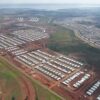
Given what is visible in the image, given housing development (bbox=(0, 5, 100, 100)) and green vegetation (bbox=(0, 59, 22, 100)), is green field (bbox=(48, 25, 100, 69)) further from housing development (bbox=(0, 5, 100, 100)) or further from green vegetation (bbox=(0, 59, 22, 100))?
green vegetation (bbox=(0, 59, 22, 100))

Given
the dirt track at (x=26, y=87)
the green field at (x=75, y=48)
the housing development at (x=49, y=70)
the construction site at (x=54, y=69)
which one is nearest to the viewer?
the dirt track at (x=26, y=87)

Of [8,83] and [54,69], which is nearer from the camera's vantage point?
[8,83]

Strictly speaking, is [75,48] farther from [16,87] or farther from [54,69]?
[16,87]

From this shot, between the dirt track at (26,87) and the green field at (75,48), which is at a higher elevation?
the green field at (75,48)

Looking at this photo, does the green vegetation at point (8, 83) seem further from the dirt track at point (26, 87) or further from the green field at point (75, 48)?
the green field at point (75, 48)

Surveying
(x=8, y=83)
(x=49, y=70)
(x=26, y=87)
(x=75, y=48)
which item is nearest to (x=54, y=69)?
(x=49, y=70)

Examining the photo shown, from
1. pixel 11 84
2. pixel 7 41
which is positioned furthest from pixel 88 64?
pixel 7 41

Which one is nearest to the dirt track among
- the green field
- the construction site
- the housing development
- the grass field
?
the housing development

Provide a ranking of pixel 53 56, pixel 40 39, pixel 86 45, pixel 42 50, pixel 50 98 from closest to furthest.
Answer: pixel 50 98 → pixel 53 56 → pixel 42 50 → pixel 86 45 → pixel 40 39

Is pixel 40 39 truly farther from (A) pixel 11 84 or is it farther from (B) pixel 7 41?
(A) pixel 11 84

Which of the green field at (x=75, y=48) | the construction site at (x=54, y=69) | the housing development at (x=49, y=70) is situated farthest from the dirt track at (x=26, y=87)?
the green field at (x=75, y=48)

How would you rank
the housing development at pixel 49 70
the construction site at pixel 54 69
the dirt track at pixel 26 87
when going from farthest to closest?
the construction site at pixel 54 69 < the housing development at pixel 49 70 < the dirt track at pixel 26 87
